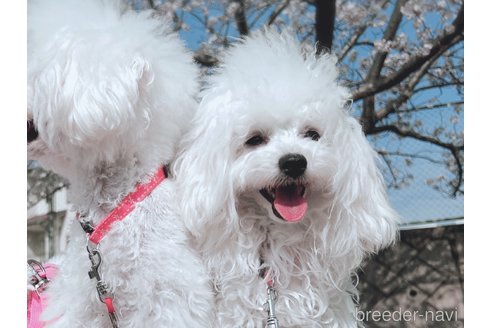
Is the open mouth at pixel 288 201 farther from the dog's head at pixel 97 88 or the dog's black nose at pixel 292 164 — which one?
the dog's head at pixel 97 88

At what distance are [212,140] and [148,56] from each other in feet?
1.00

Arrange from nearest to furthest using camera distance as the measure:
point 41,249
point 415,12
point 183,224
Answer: point 183,224, point 415,12, point 41,249

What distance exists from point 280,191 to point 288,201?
4 centimetres

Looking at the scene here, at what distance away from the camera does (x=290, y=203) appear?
1.54m

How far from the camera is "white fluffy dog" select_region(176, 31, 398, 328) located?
5.07 ft

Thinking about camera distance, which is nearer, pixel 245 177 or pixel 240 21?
pixel 245 177

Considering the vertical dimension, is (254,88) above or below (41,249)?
above

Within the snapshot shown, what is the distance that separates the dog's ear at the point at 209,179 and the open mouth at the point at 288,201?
0.12 meters

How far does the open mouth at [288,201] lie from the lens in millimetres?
1516

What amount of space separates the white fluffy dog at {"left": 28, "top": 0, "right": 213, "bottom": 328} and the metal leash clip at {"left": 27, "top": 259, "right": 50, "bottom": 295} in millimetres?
188

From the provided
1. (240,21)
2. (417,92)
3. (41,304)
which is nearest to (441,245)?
(417,92)

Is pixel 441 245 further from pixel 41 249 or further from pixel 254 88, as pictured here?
pixel 41 249

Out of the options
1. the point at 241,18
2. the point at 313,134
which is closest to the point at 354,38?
the point at 241,18

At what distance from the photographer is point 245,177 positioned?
153 centimetres
